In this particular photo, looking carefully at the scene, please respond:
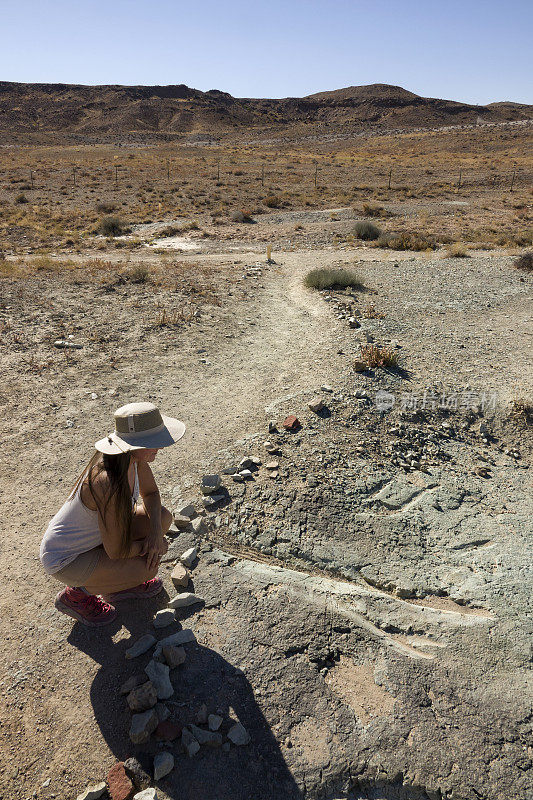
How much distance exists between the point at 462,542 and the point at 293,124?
3779 inches

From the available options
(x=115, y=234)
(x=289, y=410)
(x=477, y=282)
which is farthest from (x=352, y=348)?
(x=115, y=234)

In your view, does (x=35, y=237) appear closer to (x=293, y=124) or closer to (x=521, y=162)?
(x=521, y=162)

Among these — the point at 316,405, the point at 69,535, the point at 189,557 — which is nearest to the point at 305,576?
the point at 189,557

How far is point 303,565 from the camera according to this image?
12.9 ft

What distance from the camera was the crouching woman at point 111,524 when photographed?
271 centimetres

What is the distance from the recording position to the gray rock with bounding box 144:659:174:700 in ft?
9.31

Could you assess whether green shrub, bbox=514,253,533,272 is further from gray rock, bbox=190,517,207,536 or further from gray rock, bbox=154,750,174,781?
gray rock, bbox=154,750,174,781

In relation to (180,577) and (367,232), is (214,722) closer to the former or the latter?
(180,577)

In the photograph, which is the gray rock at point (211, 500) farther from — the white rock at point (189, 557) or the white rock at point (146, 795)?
the white rock at point (146, 795)

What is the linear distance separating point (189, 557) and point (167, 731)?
132cm

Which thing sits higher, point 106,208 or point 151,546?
point 106,208

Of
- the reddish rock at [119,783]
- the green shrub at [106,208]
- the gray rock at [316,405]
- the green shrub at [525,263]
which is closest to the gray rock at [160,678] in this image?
the reddish rock at [119,783]

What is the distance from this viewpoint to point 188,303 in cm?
1030


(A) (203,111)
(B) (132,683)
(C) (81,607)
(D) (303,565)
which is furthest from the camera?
(A) (203,111)
